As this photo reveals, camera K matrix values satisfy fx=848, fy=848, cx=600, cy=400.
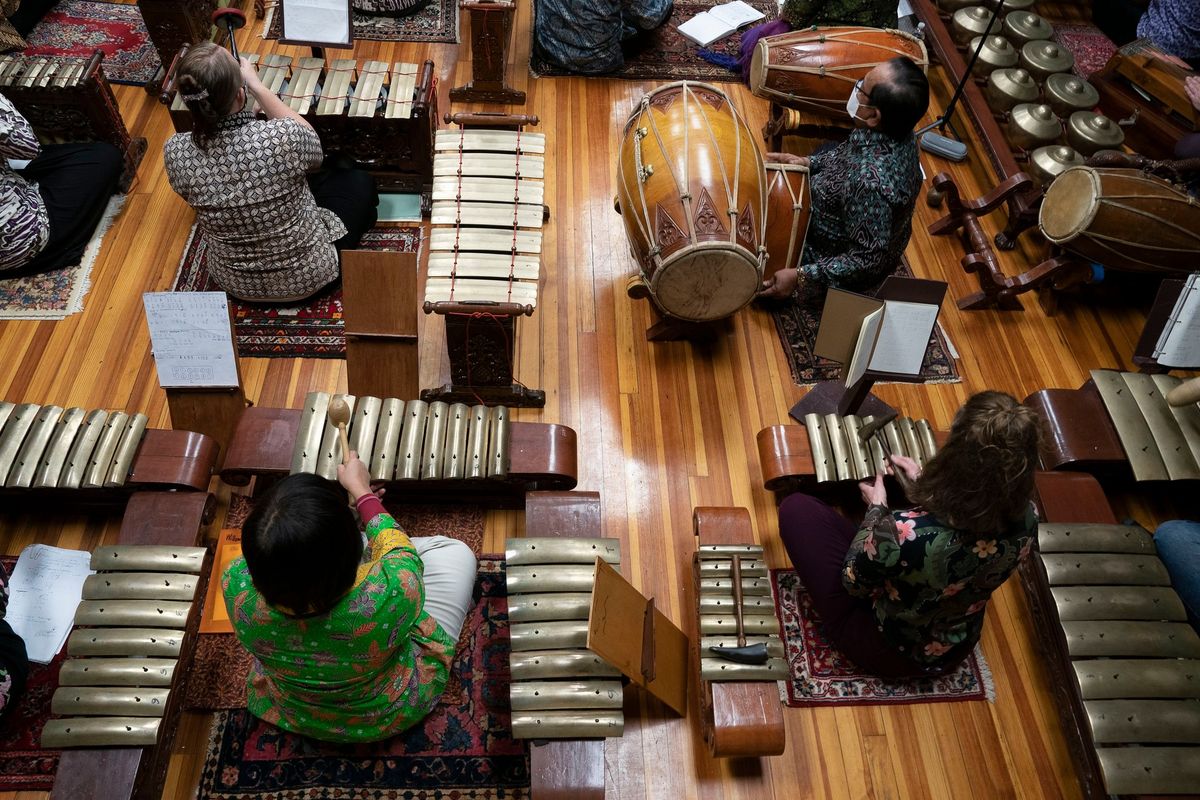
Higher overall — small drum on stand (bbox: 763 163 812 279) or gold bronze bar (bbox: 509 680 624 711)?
small drum on stand (bbox: 763 163 812 279)

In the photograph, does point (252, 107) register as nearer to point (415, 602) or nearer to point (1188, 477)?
A: point (415, 602)

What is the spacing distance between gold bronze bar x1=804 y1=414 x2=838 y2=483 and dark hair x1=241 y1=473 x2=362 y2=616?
1.65 meters

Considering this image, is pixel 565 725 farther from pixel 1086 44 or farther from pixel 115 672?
pixel 1086 44

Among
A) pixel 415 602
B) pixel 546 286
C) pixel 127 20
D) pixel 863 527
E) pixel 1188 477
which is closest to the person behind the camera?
pixel 415 602

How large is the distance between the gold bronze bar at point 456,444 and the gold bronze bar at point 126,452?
95 cm

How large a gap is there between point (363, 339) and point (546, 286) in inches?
40.6

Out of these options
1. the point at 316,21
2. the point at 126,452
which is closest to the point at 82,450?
the point at 126,452

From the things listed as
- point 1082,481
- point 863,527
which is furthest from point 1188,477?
point 863,527

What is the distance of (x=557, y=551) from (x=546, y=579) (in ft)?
0.29

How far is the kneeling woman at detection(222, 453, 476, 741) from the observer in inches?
63.8

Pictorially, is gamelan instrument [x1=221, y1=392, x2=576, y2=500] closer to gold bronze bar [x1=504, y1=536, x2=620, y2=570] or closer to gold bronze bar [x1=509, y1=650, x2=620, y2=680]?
gold bronze bar [x1=504, y1=536, x2=620, y2=570]

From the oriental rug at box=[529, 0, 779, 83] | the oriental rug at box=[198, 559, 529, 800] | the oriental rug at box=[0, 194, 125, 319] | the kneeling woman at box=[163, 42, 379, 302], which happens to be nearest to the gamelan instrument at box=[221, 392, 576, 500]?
the oriental rug at box=[198, 559, 529, 800]

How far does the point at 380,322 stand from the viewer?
9.38 feet

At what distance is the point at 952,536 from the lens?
6.82 ft
